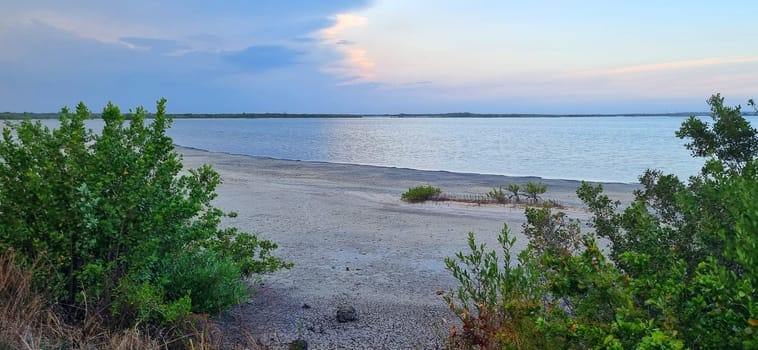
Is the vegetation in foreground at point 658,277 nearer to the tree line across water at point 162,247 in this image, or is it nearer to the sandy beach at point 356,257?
the tree line across water at point 162,247

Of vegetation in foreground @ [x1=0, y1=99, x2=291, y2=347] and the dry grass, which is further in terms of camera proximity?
vegetation in foreground @ [x1=0, y1=99, x2=291, y2=347]

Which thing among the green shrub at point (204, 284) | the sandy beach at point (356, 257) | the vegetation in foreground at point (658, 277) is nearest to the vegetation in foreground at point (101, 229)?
the green shrub at point (204, 284)

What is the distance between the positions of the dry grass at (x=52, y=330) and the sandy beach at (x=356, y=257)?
0.85 meters

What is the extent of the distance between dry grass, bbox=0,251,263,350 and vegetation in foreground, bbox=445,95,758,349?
2.11m

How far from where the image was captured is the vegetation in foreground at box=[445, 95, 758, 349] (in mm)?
2281

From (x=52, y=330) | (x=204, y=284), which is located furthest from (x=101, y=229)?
(x=204, y=284)

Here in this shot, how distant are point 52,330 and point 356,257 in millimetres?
4965

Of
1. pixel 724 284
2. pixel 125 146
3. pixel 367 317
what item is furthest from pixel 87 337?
pixel 724 284

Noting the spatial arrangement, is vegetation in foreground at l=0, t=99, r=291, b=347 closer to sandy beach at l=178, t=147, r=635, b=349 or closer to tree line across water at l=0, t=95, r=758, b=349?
tree line across water at l=0, t=95, r=758, b=349

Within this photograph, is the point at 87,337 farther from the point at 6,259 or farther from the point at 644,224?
the point at 644,224

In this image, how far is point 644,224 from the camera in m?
3.85

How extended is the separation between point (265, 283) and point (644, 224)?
4606mm

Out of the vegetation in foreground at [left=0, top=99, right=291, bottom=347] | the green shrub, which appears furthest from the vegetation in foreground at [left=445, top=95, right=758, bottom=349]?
the vegetation in foreground at [left=0, top=99, right=291, bottom=347]

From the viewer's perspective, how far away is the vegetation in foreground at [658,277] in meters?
2.28
